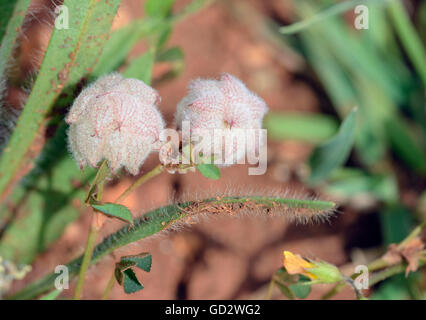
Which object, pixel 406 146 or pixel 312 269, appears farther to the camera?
pixel 406 146

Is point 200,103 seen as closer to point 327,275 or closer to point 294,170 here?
point 327,275

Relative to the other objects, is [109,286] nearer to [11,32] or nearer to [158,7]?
[11,32]

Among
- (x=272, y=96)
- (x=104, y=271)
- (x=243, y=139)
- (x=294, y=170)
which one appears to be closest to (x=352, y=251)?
(x=294, y=170)

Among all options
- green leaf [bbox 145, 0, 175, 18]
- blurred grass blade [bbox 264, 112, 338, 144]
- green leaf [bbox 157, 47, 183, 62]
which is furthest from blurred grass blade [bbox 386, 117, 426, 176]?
green leaf [bbox 145, 0, 175, 18]

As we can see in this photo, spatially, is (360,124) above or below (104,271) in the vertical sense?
above

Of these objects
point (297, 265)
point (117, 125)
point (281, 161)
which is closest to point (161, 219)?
point (117, 125)

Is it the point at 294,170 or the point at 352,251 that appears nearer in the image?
the point at 352,251
